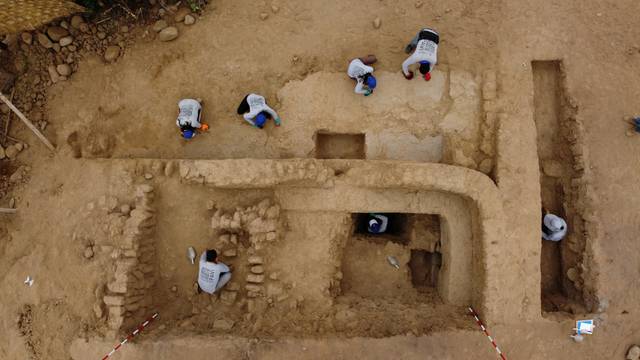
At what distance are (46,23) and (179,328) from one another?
13.7 feet

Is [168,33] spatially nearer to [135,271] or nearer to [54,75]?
[54,75]

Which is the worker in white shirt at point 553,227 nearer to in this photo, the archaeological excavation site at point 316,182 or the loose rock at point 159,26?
the archaeological excavation site at point 316,182

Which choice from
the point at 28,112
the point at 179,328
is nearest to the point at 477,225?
the point at 179,328

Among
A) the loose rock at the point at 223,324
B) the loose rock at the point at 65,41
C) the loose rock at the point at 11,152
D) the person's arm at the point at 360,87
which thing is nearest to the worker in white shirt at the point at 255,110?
the person's arm at the point at 360,87

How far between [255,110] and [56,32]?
2929 mm

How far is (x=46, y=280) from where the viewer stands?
15.3 feet

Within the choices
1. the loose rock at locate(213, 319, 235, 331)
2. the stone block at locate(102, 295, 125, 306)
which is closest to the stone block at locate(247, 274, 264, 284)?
the loose rock at locate(213, 319, 235, 331)

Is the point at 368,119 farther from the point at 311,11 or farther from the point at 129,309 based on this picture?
the point at 129,309

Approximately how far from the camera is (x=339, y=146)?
5.22 m

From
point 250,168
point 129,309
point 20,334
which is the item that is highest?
point 250,168

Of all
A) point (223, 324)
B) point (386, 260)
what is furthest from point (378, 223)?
point (223, 324)

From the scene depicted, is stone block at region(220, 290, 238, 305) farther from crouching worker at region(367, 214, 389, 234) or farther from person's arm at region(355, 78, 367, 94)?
person's arm at region(355, 78, 367, 94)

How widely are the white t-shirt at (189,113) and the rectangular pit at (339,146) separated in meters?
1.47

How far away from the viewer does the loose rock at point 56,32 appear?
5328 mm
